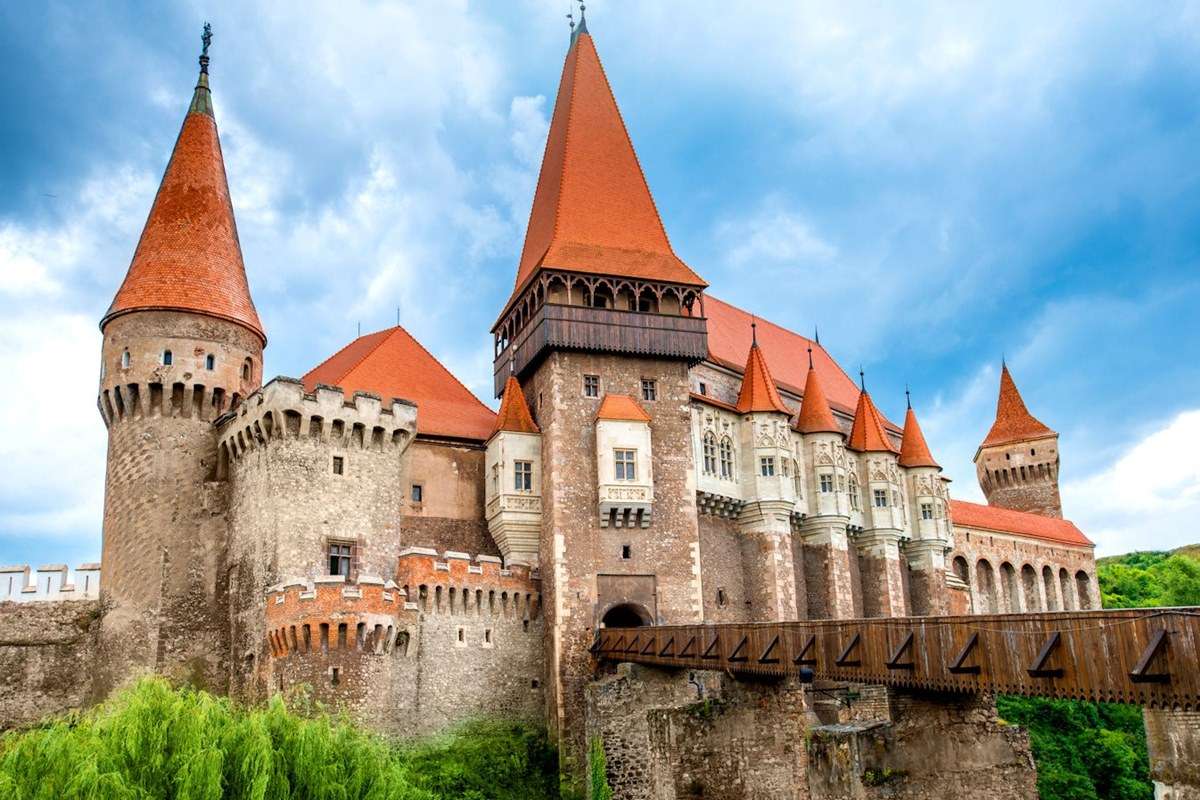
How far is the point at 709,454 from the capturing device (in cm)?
3625

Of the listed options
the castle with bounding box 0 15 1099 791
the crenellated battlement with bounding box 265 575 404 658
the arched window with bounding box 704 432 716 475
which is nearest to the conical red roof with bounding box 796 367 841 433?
the castle with bounding box 0 15 1099 791

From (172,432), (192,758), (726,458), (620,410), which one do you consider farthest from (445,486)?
(192,758)

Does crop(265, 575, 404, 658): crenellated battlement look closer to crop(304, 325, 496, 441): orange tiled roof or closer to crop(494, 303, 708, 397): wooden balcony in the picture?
crop(304, 325, 496, 441): orange tiled roof

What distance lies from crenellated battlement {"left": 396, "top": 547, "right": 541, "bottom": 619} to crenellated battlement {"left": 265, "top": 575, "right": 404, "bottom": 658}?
1.62 meters

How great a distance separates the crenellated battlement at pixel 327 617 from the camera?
2702cm

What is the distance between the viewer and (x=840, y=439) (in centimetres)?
4041

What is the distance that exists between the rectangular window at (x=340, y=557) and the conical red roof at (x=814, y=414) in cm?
1743

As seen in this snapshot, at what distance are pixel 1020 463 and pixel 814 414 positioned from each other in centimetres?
3412

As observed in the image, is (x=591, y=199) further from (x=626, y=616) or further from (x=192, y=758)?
(x=192, y=758)

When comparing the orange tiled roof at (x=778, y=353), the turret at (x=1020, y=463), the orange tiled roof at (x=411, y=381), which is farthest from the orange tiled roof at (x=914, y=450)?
the turret at (x=1020, y=463)

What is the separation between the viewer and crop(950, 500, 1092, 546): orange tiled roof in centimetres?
5616

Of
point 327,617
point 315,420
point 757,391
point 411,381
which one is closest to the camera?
point 327,617

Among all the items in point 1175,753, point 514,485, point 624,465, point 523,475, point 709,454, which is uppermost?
point 709,454

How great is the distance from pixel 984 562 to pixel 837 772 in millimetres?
38284
